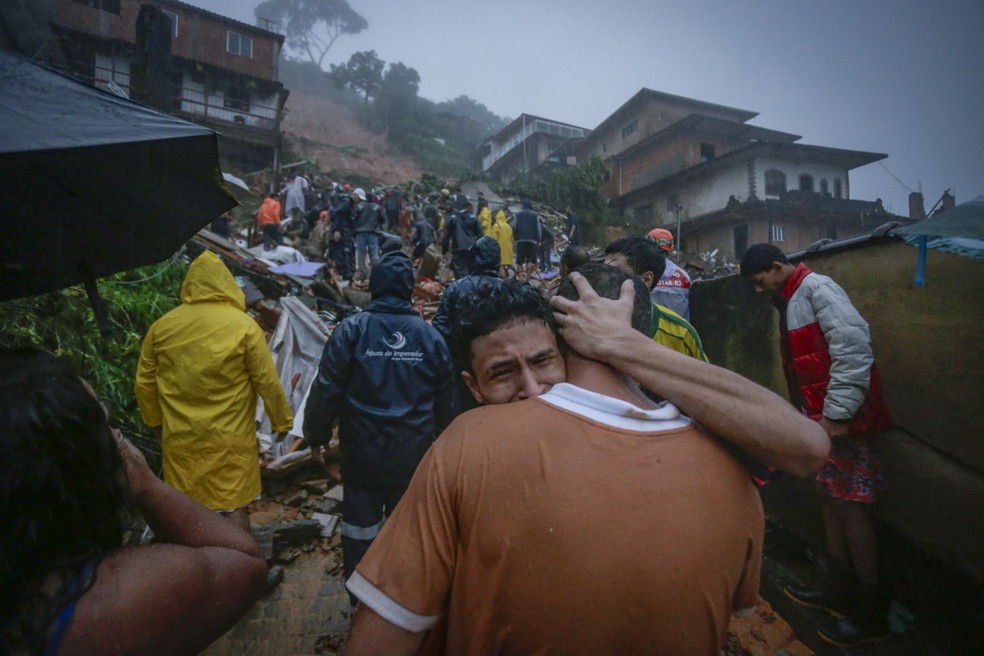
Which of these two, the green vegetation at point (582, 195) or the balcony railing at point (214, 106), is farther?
the green vegetation at point (582, 195)

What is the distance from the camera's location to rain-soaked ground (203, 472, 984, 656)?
9.48 ft

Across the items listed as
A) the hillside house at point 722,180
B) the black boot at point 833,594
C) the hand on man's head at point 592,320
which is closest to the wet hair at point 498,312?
the hand on man's head at point 592,320

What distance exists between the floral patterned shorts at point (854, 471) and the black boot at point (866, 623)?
2.01 feet

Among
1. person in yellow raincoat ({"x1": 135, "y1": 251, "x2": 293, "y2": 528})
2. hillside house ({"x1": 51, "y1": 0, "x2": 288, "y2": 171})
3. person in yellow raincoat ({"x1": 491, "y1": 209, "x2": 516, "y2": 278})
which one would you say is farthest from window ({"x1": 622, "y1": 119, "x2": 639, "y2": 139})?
person in yellow raincoat ({"x1": 135, "y1": 251, "x2": 293, "y2": 528})

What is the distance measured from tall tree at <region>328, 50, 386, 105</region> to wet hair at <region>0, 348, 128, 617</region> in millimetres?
61651

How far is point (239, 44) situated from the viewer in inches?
1053

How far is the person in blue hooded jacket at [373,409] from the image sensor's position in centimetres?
288

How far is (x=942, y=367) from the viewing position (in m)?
2.95

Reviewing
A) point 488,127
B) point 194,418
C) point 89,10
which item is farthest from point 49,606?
point 488,127

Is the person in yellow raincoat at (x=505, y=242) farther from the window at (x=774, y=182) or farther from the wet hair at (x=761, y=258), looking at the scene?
the window at (x=774, y=182)

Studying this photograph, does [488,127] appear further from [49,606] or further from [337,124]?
[49,606]

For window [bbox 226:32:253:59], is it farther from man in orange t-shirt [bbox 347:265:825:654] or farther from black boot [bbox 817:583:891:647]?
black boot [bbox 817:583:891:647]

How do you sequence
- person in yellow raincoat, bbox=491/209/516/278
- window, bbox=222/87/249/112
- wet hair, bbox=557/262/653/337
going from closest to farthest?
wet hair, bbox=557/262/653/337 → person in yellow raincoat, bbox=491/209/516/278 → window, bbox=222/87/249/112

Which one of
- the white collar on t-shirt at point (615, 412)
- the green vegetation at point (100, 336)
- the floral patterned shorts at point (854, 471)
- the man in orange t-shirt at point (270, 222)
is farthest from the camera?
the man in orange t-shirt at point (270, 222)
